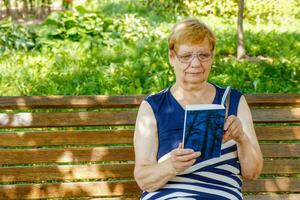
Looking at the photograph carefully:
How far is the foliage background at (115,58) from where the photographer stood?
221 inches

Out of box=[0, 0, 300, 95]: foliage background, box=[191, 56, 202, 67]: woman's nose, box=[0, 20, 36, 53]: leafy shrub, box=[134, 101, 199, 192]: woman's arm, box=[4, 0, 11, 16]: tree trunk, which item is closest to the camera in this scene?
box=[134, 101, 199, 192]: woman's arm

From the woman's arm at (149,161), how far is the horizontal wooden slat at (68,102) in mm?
382

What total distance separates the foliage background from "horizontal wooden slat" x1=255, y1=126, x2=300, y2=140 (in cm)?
245

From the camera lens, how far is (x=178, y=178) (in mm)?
2504

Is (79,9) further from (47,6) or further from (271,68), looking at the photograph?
(271,68)

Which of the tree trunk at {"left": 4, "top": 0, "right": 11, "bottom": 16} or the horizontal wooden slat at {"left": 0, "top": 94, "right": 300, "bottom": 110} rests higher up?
the tree trunk at {"left": 4, "top": 0, "right": 11, "bottom": 16}

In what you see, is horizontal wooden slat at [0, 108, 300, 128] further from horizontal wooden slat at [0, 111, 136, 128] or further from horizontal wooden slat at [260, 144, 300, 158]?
horizontal wooden slat at [260, 144, 300, 158]

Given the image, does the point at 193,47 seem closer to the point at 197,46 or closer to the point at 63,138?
the point at 197,46

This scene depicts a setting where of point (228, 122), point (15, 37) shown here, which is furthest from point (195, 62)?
point (15, 37)

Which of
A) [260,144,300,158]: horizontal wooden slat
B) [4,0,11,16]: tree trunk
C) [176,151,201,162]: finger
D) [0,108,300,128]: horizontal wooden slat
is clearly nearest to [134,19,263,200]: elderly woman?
[176,151,201,162]: finger

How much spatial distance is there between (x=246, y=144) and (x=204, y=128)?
418mm

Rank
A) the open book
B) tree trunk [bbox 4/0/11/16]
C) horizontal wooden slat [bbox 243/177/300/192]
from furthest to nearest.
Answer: tree trunk [bbox 4/0/11/16]
horizontal wooden slat [bbox 243/177/300/192]
the open book

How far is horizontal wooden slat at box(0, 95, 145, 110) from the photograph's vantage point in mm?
2967

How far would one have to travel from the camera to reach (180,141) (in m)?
2.54
